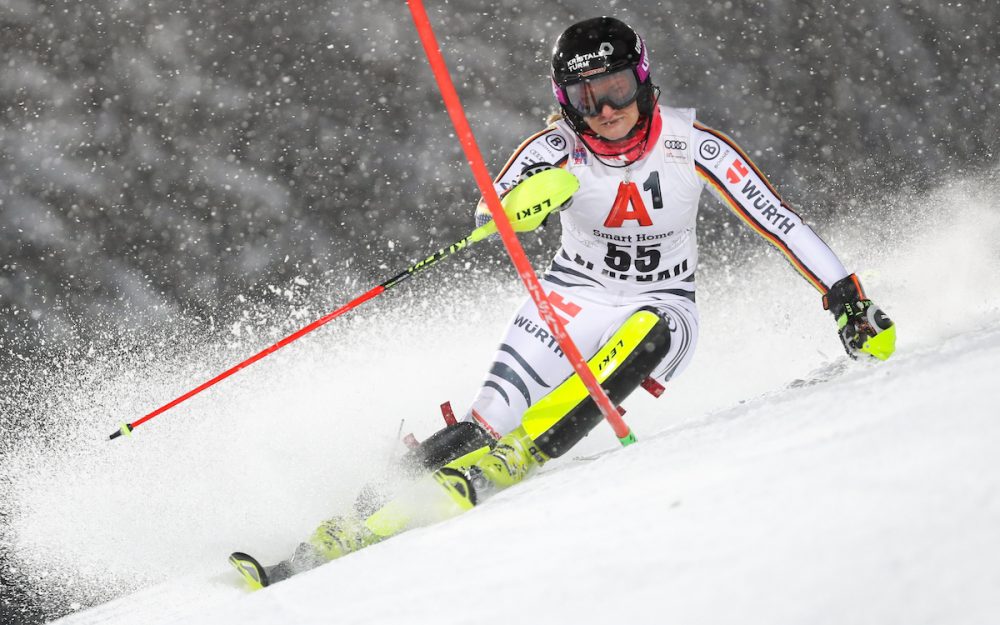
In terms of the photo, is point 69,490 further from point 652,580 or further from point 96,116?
point 96,116

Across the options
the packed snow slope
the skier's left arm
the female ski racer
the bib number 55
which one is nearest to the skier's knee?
the female ski racer

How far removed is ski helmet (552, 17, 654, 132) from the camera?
9.76 ft

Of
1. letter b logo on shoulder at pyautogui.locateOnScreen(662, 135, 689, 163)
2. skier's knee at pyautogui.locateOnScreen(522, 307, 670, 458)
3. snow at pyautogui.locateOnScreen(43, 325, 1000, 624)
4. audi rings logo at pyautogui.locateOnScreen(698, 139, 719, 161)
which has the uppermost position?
letter b logo on shoulder at pyautogui.locateOnScreen(662, 135, 689, 163)

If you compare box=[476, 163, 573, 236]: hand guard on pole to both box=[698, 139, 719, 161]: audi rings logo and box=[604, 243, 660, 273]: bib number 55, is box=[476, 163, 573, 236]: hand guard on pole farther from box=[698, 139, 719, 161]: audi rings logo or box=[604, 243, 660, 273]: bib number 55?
box=[698, 139, 719, 161]: audi rings logo

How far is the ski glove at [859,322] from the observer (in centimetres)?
284

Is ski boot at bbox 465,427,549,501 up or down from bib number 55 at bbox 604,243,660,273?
down

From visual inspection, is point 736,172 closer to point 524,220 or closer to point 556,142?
point 556,142

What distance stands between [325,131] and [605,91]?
31.9ft

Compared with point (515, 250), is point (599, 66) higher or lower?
higher

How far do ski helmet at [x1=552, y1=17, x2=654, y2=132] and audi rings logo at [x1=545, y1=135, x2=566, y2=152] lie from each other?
201 millimetres

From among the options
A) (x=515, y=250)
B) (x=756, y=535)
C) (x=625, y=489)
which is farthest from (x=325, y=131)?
(x=756, y=535)

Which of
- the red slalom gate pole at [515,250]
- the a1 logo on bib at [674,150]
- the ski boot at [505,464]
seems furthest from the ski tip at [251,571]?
the a1 logo on bib at [674,150]

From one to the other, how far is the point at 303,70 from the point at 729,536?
43.9 ft

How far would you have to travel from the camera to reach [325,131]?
40.1 ft
